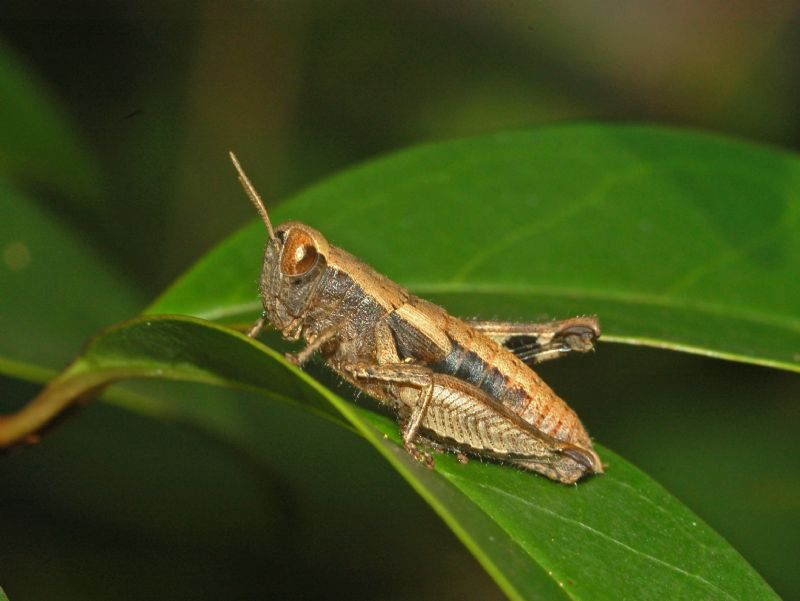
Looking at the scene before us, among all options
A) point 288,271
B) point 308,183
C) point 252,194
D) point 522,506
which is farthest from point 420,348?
point 308,183

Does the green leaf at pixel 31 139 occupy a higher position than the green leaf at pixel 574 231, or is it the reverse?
the green leaf at pixel 574 231

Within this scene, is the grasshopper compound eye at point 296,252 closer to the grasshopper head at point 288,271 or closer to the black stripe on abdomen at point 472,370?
the grasshopper head at point 288,271

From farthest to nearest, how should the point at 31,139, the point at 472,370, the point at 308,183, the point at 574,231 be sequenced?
1. the point at 308,183
2. the point at 31,139
3. the point at 574,231
4. the point at 472,370

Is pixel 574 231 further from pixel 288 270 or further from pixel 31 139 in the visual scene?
pixel 31 139

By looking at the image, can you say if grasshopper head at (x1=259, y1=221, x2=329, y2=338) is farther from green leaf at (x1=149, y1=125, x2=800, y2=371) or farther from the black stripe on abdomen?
the black stripe on abdomen

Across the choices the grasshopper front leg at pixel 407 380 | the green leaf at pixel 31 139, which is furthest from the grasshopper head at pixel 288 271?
the green leaf at pixel 31 139

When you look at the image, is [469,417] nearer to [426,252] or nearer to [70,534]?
[426,252]

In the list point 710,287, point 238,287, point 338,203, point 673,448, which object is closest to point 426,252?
point 338,203
